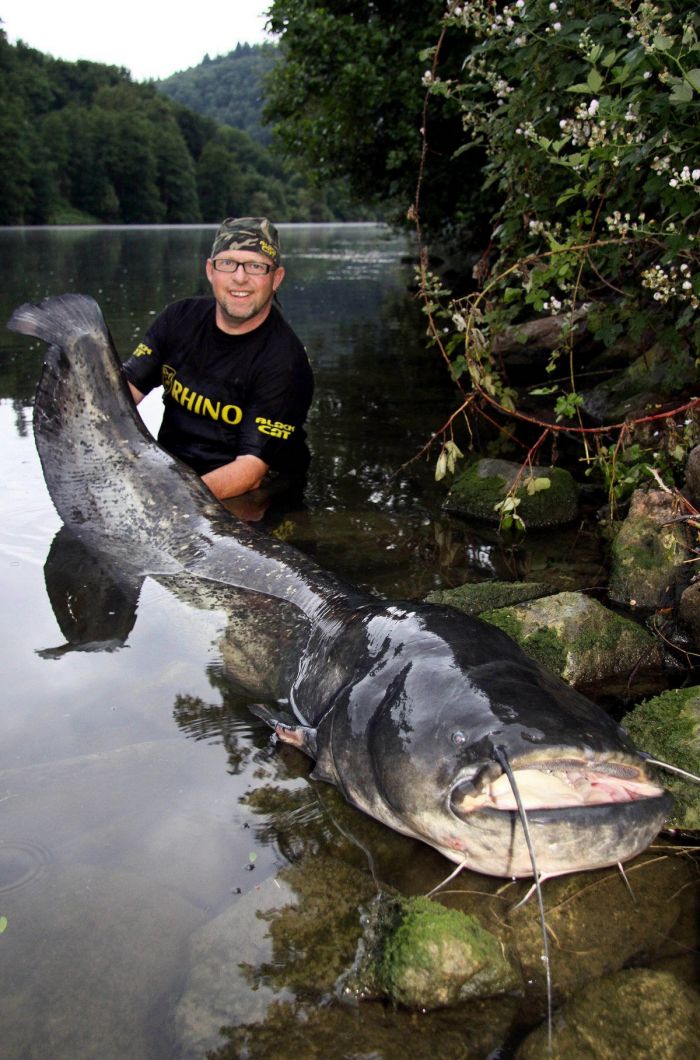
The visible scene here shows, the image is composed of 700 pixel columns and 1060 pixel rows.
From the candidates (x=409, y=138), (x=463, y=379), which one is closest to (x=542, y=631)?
(x=463, y=379)

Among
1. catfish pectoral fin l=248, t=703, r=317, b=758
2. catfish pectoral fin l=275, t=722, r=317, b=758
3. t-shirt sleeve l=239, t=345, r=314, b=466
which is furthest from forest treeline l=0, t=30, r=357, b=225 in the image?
catfish pectoral fin l=275, t=722, r=317, b=758

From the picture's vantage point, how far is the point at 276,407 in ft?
19.0

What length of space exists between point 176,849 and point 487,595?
81.7 inches

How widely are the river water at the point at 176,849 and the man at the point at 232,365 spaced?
2.92 feet

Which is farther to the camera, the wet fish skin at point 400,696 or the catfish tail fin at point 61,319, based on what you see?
the catfish tail fin at point 61,319

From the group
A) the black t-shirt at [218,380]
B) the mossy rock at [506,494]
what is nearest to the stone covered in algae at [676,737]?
the mossy rock at [506,494]

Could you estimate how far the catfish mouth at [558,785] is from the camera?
2244 mm

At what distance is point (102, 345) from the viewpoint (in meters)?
4.80

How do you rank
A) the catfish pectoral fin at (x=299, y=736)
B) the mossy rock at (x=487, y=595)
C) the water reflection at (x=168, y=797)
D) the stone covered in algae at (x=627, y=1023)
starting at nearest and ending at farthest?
the stone covered in algae at (x=627, y=1023)
the water reflection at (x=168, y=797)
the catfish pectoral fin at (x=299, y=736)
the mossy rock at (x=487, y=595)

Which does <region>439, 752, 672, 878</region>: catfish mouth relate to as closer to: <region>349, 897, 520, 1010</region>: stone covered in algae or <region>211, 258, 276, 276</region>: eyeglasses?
<region>349, 897, 520, 1010</region>: stone covered in algae

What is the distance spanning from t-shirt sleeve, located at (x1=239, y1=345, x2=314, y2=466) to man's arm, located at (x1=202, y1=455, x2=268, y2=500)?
0.08 meters

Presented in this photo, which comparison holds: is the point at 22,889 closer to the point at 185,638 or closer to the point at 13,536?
the point at 185,638

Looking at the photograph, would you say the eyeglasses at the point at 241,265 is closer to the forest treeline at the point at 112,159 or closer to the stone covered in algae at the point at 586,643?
the stone covered in algae at the point at 586,643

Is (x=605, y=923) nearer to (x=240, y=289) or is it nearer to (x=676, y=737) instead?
(x=676, y=737)
